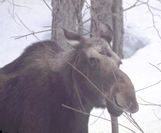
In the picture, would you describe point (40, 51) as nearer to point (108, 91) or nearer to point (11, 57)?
point (108, 91)

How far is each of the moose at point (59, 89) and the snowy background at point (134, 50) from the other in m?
2.96

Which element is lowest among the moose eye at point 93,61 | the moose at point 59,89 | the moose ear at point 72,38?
the moose at point 59,89

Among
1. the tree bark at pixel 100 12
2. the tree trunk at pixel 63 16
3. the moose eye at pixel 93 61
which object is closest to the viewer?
the moose eye at pixel 93 61

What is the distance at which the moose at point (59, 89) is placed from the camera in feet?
13.6

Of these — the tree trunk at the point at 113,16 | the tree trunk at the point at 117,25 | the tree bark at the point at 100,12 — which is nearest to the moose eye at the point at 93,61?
the tree bark at the point at 100,12

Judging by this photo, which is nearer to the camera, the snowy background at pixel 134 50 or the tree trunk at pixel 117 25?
the tree trunk at pixel 117 25

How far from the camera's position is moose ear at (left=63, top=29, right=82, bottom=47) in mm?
4238

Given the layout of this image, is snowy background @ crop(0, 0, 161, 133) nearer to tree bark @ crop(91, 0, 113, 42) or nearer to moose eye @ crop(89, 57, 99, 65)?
tree bark @ crop(91, 0, 113, 42)

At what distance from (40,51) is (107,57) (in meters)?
1.10

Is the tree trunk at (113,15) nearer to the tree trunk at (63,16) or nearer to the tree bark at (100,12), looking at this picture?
the tree bark at (100,12)

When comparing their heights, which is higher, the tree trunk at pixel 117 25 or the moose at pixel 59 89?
the tree trunk at pixel 117 25

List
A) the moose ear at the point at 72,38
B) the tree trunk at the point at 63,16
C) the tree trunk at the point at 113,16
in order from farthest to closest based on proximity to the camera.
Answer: the tree trunk at the point at 63,16 → the tree trunk at the point at 113,16 → the moose ear at the point at 72,38

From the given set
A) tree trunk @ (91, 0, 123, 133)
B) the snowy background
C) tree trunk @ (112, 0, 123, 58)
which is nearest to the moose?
tree trunk @ (91, 0, 123, 133)

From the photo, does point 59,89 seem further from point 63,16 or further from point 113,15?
point 63,16
